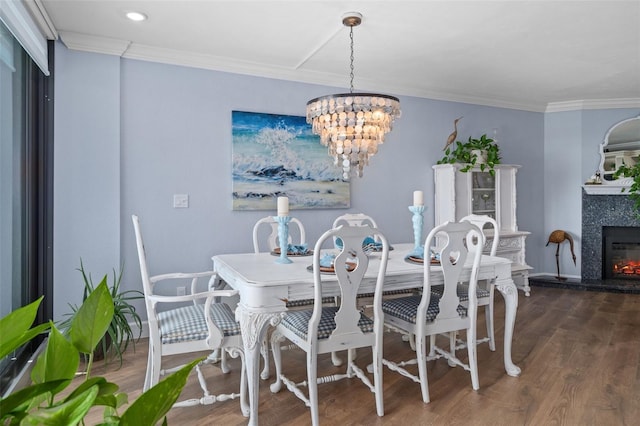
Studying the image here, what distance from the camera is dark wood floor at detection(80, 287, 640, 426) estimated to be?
2229 millimetres

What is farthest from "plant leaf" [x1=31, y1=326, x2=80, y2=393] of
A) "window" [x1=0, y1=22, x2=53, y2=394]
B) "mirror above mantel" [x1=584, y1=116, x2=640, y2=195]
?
"mirror above mantel" [x1=584, y1=116, x2=640, y2=195]

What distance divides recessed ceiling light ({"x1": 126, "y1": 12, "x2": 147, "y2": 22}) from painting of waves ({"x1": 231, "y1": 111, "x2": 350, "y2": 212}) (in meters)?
1.12

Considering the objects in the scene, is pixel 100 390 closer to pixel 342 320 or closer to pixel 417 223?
pixel 342 320

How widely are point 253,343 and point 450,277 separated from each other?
116cm

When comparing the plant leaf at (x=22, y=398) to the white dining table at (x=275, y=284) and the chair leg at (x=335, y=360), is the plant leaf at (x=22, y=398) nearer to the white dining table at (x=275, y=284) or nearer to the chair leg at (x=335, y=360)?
the white dining table at (x=275, y=284)

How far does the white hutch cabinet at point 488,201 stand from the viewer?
489 cm

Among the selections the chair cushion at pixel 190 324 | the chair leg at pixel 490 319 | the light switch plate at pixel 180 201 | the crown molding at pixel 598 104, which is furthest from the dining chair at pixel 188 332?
the crown molding at pixel 598 104

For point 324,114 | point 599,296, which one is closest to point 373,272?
point 324,114

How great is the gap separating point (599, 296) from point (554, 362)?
261 centimetres

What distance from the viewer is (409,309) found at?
2.55 meters

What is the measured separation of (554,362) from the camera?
2988 millimetres

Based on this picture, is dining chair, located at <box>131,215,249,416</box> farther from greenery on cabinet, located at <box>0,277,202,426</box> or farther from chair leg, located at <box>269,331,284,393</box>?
greenery on cabinet, located at <box>0,277,202,426</box>

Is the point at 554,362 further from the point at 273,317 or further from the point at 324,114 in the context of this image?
the point at 324,114

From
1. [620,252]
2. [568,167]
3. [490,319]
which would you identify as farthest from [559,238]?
[490,319]
